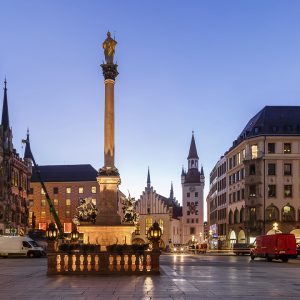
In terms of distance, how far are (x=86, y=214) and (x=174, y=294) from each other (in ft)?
149

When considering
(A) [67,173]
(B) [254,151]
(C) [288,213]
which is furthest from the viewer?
(A) [67,173]

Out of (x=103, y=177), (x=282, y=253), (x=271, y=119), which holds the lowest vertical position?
(x=282, y=253)

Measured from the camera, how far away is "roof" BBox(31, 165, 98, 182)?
552 ft

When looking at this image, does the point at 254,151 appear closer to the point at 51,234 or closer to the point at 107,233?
the point at 107,233

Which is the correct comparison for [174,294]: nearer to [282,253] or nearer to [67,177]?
[282,253]

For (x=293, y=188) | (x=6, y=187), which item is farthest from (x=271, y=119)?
(x=6, y=187)

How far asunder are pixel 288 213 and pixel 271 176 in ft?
19.8

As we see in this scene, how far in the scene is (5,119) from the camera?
11606 centimetres

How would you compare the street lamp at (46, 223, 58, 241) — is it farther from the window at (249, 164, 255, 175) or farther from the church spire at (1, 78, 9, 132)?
the church spire at (1, 78, 9, 132)

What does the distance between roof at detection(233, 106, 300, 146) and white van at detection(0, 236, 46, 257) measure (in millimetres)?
43861

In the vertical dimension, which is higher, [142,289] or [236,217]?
[236,217]

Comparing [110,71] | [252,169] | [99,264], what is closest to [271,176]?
[252,169]

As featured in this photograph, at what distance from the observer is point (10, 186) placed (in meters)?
108

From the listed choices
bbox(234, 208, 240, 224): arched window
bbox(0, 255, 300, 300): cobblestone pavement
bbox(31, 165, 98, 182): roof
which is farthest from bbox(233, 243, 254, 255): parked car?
bbox(31, 165, 98, 182): roof
